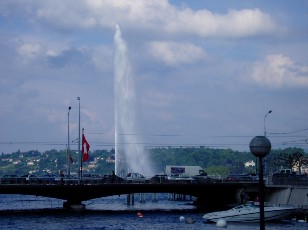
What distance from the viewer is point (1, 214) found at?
126312mm

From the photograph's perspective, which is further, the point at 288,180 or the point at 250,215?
the point at 288,180

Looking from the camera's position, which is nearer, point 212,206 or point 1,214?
point 1,214

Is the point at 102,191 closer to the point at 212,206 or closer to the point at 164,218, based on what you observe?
the point at 164,218

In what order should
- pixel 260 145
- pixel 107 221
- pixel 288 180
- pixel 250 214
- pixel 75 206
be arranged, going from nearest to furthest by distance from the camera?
1. pixel 260 145
2. pixel 250 214
3. pixel 107 221
4. pixel 288 180
5. pixel 75 206

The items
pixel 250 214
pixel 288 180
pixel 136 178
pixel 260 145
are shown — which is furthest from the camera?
pixel 136 178

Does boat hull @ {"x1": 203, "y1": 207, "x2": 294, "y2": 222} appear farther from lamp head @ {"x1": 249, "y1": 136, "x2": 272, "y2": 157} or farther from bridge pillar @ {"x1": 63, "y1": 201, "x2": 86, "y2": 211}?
lamp head @ {"x1": 249, "y1": 136, "x2": 272, "y2": 157}

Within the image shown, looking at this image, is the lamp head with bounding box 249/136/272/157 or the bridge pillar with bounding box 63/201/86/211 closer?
the lamp head with bounding box 249/136/272/157

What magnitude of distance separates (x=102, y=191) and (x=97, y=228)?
38.0 m

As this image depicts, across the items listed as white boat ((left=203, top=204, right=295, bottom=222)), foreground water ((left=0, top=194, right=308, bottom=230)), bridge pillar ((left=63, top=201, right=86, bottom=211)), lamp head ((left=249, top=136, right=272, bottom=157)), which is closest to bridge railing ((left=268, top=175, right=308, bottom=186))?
foreground water ((left=0, top=194, right=308, bottom=230))

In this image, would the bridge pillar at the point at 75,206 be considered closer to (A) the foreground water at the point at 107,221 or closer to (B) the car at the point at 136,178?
(A) the foreground water at the point at 107,221

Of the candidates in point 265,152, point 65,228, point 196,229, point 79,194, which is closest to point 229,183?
point 79,194

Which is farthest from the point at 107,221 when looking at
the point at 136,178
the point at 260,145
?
the point at 260,145

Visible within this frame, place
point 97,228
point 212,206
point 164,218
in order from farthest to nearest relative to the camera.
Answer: point 212,206, point 164,218, point 97,228

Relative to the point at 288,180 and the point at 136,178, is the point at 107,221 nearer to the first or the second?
the point at 288,180
